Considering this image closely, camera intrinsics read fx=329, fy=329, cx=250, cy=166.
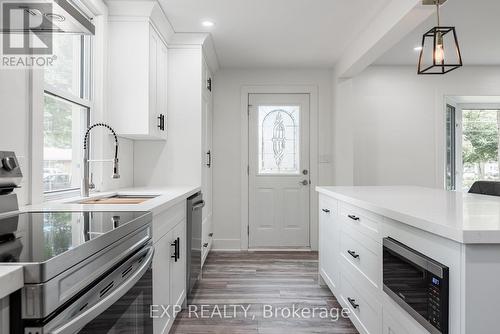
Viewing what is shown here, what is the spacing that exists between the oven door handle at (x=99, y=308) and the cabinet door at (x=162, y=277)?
387 millimetres

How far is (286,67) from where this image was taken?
4340mm

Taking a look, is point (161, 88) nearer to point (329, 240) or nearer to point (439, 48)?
point (329, 240)

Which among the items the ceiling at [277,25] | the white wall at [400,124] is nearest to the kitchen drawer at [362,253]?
the ceiling at [277,25]

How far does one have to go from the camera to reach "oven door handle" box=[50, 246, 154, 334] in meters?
0.76

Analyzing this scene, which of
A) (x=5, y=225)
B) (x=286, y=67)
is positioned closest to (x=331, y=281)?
(x=5, y=225)

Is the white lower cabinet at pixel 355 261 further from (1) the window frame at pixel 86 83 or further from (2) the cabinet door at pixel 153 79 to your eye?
(1) the window frame at pixel 86 83

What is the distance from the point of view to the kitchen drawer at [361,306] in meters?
1.69

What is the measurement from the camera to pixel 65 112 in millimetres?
2180

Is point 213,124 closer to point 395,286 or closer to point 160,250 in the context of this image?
point 160,250

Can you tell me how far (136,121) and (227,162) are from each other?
1867mm

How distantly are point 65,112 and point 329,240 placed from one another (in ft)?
Result: 7.09

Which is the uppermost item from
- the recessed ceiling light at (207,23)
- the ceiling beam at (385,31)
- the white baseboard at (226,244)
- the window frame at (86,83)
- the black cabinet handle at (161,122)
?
the recessed ceiling light at (207,23)

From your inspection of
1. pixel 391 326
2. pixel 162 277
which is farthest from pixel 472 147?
pixel 162 277

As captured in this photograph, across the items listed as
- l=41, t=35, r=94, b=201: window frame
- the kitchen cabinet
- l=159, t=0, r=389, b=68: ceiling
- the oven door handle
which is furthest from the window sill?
l=159, t=0, r=389, b=68: ceiling
